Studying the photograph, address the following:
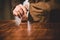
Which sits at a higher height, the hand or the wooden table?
the hand

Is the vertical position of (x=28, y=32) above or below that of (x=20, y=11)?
below

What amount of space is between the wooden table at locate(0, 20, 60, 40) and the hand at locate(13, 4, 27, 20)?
0.06 meters

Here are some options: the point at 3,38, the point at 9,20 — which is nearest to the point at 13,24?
the point at 9,20

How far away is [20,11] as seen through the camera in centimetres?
132

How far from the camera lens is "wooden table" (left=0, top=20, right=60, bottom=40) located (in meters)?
1.19

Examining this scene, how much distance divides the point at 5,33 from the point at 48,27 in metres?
0.30

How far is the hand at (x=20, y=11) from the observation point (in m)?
1.32

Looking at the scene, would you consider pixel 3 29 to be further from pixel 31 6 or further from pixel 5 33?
pixel 31 6

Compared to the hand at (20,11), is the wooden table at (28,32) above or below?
below

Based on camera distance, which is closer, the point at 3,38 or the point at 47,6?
the point at 3,38

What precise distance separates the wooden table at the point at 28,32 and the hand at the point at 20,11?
0.19ft

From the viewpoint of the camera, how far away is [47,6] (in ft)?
4.32

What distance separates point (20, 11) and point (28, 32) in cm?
18

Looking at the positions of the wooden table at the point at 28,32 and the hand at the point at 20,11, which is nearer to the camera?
the wooden table at the point at 28,32
